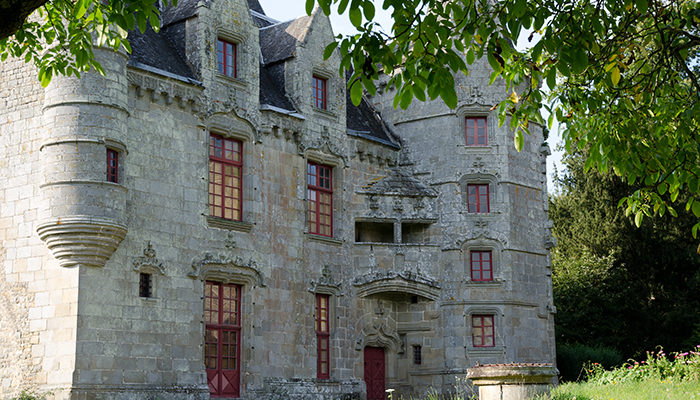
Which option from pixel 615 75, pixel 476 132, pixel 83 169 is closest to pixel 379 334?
pixel 476 132

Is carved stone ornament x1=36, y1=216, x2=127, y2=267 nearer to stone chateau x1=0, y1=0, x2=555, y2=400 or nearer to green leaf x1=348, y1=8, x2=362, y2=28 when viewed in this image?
stone chateau x1=0, y1=0, x2=555, y2=400

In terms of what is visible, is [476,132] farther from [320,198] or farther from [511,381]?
[511,381]

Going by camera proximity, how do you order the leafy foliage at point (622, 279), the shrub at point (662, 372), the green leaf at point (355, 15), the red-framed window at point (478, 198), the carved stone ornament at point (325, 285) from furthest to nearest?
the leafy foliage at point (622, 279) → the red-framed window at point (478, 198) → the carved stone ornament at point (325, 285) → the shrub at point (662, 372) → the green leaf at point (355, 15)

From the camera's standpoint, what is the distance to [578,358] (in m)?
30.9

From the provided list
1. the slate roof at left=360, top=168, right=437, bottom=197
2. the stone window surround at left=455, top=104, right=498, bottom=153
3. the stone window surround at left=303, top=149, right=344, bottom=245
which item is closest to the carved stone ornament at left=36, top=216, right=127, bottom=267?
the stone window surround at left=303, top=149, right=344, bottom=245

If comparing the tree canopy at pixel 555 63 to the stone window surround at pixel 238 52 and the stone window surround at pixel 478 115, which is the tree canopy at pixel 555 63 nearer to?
the stone window surround at pixel 238 52

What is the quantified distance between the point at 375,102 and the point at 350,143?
302 centimetres

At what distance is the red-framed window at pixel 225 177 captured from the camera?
2136 centimetres

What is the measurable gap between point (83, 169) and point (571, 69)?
1263 cm

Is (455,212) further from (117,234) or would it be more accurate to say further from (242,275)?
(117,234)

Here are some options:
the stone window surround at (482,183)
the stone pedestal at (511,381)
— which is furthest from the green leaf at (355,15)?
the stone window surround at (482,183)

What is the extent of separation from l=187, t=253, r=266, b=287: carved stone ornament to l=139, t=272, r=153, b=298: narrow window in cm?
104

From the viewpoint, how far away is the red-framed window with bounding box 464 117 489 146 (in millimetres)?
25688

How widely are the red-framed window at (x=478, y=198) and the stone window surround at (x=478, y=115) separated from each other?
101cm
